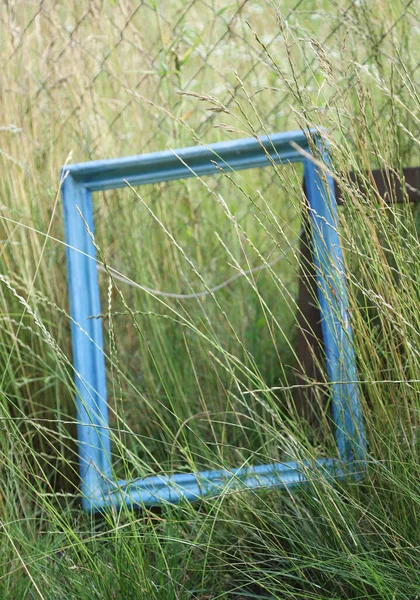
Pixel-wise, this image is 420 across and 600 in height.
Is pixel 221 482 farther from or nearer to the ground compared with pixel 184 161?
nearer to the ground

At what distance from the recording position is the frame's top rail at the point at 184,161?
1.81 meters

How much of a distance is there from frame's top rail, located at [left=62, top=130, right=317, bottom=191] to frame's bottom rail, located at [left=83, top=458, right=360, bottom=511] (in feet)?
2.36

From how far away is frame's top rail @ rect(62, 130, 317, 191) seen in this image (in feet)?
5.94

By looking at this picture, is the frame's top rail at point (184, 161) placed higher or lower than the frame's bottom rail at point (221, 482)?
higher

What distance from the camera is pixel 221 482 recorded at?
1514 millimetres

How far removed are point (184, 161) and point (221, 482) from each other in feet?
2.59

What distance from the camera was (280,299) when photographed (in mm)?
2223

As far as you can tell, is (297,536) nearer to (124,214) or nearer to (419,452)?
(419,452)

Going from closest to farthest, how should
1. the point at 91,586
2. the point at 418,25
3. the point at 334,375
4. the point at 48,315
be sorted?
the point at 91,586 → the point at 334,375 → the point at 418,25 → the point at 48,315

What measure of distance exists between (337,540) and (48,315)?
4.00 feet

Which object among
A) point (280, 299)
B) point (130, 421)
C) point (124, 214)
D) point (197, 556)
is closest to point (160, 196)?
point (124, 214)

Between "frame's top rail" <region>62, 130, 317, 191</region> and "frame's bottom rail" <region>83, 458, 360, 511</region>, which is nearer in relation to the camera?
"frame's bottom rail" <region>83, 458, 360, 511</region>

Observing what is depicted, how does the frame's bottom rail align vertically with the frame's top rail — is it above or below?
below

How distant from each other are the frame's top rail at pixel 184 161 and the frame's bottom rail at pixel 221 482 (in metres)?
0.72
